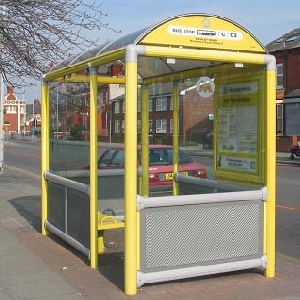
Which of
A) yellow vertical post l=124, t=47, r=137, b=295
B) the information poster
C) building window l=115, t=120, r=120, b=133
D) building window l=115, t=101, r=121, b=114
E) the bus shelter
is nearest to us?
yellow vertical post l=124, t=47, r=137, b=295

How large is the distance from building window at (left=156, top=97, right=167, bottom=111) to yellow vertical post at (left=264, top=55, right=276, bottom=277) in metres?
1.91

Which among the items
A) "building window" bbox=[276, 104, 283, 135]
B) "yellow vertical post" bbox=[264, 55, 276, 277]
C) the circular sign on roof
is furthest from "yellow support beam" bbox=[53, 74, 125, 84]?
"building window" bbox=[276, 104, 283, 135]

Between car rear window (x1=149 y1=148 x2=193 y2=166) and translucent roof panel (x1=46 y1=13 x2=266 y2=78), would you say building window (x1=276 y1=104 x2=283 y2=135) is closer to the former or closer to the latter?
car rear window (x1=149 y1=148 x2=193 y2=166)

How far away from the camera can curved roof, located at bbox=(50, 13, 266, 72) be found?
18.1ft

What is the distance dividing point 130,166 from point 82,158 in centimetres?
166

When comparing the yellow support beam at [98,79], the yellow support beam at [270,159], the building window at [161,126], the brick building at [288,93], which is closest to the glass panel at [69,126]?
the yellow support beam at [98,79]

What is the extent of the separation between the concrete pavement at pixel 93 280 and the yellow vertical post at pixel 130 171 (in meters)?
0.25

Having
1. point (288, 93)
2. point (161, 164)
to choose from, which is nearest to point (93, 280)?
point (161, 164)

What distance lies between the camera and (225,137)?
673 centimetres

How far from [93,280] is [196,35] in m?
2.75

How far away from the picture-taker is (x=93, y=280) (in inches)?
233

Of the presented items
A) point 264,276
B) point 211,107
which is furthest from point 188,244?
point 211,107

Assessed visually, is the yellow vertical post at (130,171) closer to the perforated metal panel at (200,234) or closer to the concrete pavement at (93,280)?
the perforated metal panel at (200,234)

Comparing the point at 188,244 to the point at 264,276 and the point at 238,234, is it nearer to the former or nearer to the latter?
the point at 238,234
